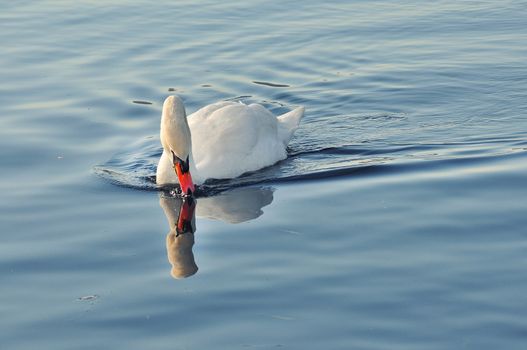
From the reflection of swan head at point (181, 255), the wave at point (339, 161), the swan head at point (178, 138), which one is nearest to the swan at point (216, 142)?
the swan head at point (178, 138)

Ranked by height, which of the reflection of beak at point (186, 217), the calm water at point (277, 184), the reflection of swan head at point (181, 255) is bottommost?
the reflection of beak at point (186, 217)

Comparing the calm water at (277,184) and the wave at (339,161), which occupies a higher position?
the calm water at (277,184)

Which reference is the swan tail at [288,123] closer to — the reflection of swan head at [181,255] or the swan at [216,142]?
the swan at [216,142]

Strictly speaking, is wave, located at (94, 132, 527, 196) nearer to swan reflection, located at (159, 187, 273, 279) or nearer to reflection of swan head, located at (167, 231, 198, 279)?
swan reflection, located at (159, 187, 273, 279)

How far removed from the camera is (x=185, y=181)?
42.4ft

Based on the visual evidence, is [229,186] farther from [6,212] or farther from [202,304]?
[202,304]

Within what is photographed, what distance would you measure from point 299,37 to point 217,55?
4.85ft

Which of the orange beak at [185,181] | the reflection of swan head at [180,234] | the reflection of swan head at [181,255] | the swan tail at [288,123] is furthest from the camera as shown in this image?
the swan tail at [288,123]

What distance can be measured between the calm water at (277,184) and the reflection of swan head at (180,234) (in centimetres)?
4

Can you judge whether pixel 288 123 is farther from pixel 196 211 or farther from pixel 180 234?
pixel 180 234

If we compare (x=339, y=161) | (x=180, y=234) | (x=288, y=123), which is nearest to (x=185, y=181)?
(x=180, y=234)

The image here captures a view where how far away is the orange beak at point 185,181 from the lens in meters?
12.9

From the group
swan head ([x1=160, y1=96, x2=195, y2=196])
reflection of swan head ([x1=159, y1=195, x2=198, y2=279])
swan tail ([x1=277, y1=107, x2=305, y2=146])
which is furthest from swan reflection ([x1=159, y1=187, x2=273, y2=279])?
swan tail ([x1=277, y1=107, x2=305, y2=146])

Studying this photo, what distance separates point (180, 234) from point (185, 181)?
4.42 feet
